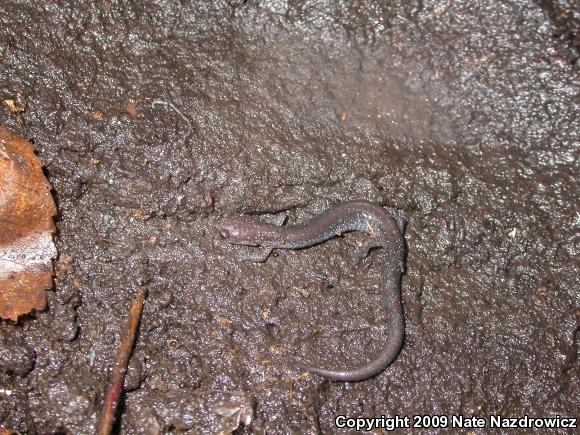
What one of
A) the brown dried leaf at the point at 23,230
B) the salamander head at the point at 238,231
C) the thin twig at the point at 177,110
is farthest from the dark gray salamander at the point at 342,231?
the brown dried leaf at the point at 23,230

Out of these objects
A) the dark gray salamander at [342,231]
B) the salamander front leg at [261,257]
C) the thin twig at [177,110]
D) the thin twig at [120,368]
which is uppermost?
the thin twig at [177,110]

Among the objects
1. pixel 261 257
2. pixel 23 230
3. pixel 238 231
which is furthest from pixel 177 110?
pixel 23 230

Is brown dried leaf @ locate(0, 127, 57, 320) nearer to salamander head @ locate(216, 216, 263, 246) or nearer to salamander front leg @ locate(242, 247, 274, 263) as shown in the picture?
salamander head @ locate(216, 216, 263, 246)

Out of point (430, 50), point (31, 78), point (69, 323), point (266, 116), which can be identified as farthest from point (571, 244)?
point (31, 78)

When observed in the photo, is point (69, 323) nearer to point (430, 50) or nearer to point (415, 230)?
point (415, 230)

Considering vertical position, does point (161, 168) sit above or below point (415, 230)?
above

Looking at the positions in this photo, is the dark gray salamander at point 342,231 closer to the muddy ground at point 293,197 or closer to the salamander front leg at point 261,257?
the salamander front leg at point 261,257
